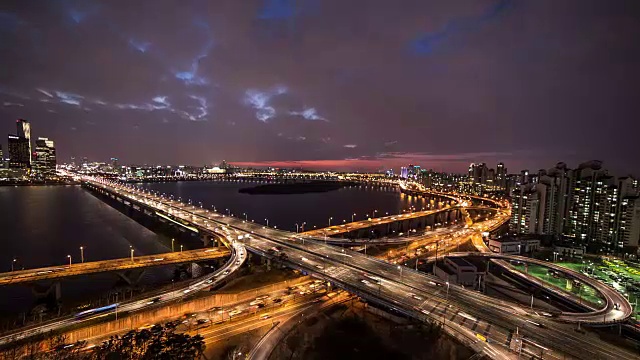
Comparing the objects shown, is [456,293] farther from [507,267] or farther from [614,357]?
[507,267]

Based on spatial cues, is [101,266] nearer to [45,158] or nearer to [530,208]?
[530,208]

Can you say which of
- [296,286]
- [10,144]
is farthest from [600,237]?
[10,144]

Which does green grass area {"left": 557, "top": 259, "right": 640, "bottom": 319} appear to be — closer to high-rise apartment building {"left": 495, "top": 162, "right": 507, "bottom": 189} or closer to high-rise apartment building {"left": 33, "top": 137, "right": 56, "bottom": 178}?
high-rise apartment building {"left": 495, "top": 162, "right": 507, "bottom": 189}

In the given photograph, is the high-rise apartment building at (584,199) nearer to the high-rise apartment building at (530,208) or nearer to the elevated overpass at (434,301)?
the high-rise apartment building at (530,208)

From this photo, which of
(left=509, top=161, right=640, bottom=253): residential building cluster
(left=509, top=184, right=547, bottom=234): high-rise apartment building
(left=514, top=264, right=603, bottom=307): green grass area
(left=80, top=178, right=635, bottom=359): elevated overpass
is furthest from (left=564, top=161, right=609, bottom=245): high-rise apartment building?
(left=80, top=178, right=635, bottom=359): elevated overpass

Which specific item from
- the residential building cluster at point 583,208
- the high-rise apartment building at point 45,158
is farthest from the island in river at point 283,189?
the high-rise apartment building at point 45,158

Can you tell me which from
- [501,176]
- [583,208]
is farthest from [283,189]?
[583,208]
